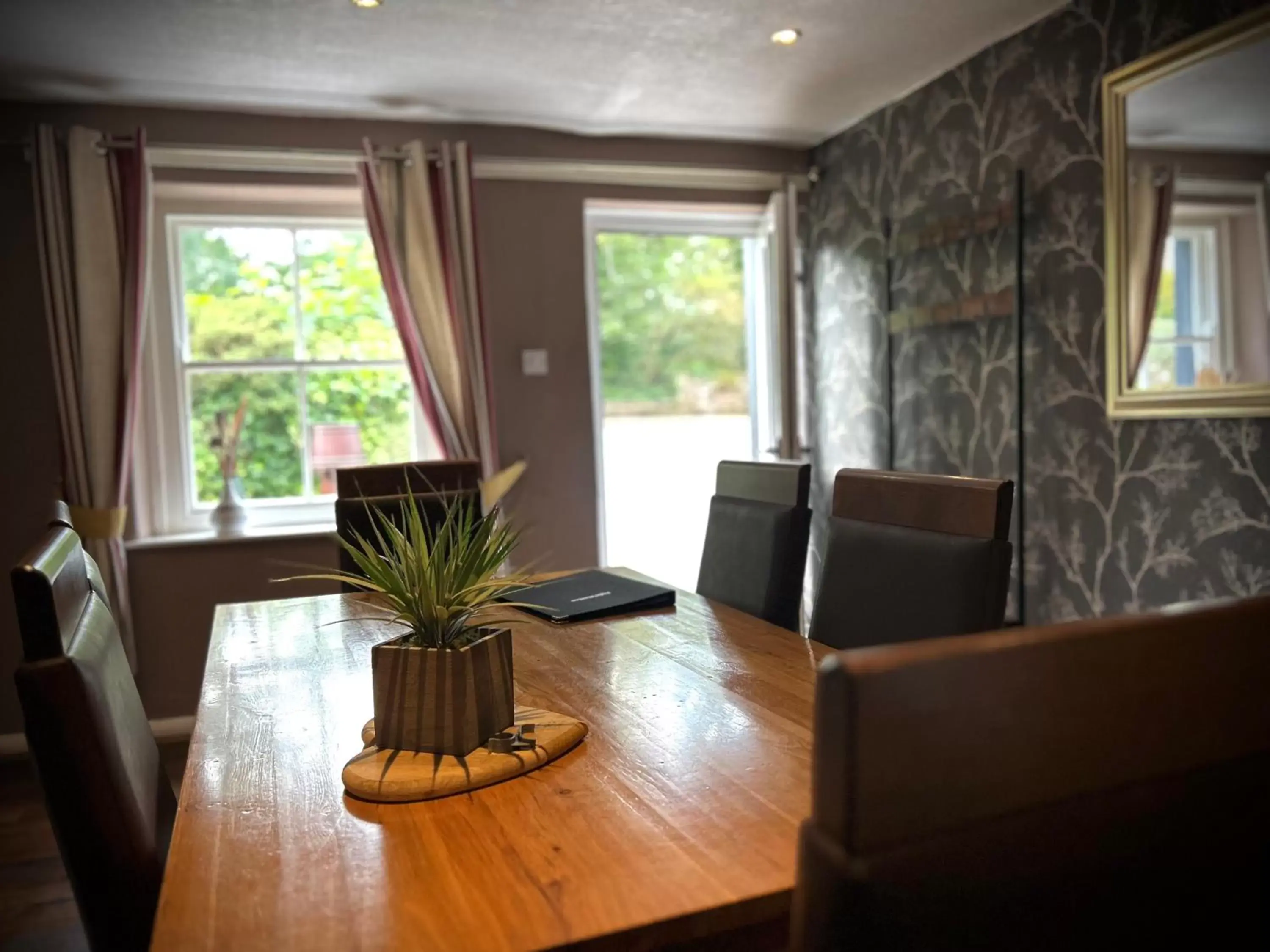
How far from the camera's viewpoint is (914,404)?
11.6 ft

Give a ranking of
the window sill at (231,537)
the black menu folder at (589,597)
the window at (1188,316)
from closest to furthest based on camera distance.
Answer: the black menu folder at (589,597) < the window at (1188,316) < the window sill at (231,537)

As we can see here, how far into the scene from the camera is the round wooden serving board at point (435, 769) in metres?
0.96

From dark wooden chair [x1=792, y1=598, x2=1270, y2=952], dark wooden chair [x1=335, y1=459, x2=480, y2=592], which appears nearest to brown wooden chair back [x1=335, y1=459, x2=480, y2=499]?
dark wooden chair [x1=335, y1=459, x2=480, y2=592]

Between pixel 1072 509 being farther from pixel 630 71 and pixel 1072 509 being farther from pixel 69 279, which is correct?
pixel 69 279

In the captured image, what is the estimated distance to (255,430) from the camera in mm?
3578

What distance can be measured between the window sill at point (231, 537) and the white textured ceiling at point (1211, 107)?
275 cm

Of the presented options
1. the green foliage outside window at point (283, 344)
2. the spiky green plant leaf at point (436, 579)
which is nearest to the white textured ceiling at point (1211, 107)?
the spiky green plant leaf at point (436, 579)

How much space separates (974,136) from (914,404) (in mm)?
952

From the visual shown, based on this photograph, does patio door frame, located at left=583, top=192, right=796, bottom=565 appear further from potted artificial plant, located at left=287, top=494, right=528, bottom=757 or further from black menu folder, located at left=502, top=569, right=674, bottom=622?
potted artificial plant, located at left=287, top=494, right=528, bottom=757

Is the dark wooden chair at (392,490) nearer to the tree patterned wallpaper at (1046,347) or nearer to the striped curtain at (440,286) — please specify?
the striped curtain at (440,286)

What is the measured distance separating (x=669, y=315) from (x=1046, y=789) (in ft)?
12.2

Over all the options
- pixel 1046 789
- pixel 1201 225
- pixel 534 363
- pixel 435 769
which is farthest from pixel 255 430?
pixel 1046 789

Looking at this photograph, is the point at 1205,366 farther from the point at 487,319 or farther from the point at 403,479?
the point at 487,319

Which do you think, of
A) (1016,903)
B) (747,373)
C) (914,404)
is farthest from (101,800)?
(747,373)
